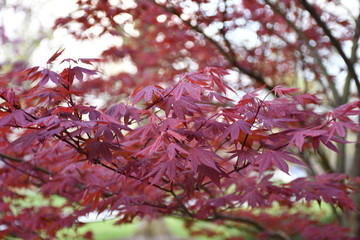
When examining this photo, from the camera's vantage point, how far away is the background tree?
61.8 inches

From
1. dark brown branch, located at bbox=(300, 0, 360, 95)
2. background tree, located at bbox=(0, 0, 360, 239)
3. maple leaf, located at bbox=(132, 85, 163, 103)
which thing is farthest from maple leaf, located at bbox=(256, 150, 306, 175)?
dark brown branch, located at bbox=(300, 0, 360, 95)

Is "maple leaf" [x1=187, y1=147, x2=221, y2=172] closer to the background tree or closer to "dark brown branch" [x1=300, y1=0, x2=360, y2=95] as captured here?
the background tree

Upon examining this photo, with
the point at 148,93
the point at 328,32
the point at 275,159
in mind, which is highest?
the point at 328,32

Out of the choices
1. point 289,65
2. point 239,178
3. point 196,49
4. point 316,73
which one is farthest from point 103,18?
point 289,65

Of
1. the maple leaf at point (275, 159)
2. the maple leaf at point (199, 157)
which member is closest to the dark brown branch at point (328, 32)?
the maple leaf at point (275, 159)

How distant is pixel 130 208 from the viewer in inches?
80.0

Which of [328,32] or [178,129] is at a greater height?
[328,32]

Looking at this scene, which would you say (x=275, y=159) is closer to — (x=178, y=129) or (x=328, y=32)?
(x=178, y=129)

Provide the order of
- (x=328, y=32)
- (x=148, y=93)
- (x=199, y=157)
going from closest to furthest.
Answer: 1. (x=199, y=157)
2. (x=148, y=93)
3. (x=328, y=32)

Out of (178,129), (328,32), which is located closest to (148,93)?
(178,129)

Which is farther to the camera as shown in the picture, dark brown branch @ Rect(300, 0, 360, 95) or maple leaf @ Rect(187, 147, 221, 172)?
dark brown branch @ Rect(300, 0, 360, 95)

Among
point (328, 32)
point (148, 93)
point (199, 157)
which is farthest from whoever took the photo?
point (328, 32)

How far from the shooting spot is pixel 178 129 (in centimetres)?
166

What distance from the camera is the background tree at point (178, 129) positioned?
5.15 feet
